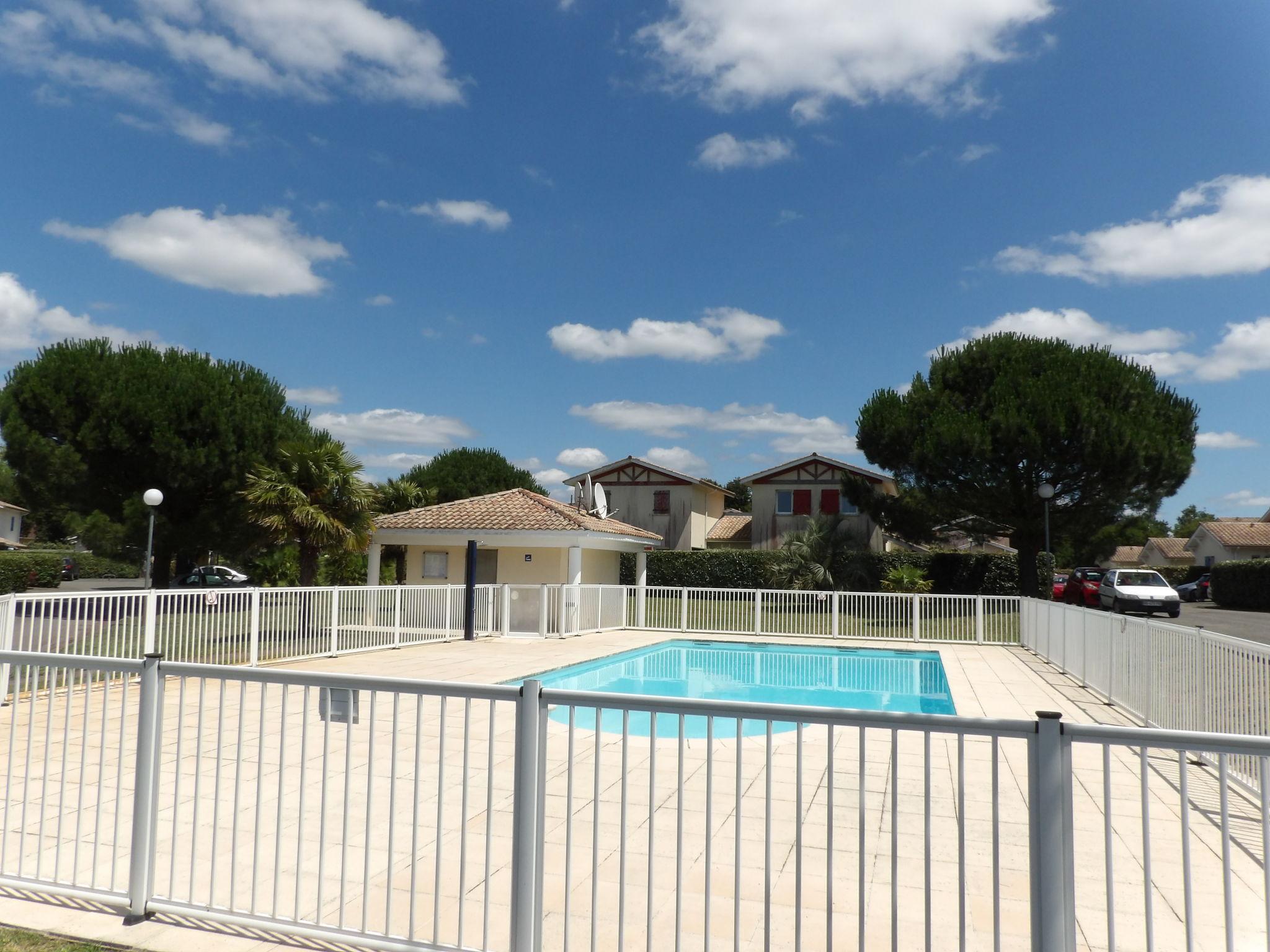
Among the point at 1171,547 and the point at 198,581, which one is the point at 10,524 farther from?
the point at 1171,547

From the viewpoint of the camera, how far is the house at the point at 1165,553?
222 feet

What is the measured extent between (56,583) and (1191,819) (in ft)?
138

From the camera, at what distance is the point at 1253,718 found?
19.2 feet

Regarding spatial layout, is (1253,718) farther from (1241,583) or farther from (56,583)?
(56,583)

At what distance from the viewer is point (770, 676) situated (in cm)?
1571

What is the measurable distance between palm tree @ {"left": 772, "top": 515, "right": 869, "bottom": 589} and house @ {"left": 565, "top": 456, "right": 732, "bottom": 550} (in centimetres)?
931

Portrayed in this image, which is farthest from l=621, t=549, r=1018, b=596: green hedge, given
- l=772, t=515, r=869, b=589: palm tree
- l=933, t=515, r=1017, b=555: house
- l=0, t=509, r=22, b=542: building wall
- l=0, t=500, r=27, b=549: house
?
l=0, t=509, r=22, b=542: building wall

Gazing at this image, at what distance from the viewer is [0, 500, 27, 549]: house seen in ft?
178

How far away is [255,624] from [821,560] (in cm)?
2204

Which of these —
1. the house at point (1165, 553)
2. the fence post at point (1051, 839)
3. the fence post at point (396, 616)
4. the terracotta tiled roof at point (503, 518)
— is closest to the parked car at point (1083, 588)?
the terracotta tiled roof at point (503, 518)

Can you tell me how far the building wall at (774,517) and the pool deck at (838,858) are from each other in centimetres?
2969

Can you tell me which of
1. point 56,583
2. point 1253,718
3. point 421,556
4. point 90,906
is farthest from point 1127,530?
point 56,583

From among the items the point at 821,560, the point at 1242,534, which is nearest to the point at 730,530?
the point at 821,560

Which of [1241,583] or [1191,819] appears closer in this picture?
[1191,819]
